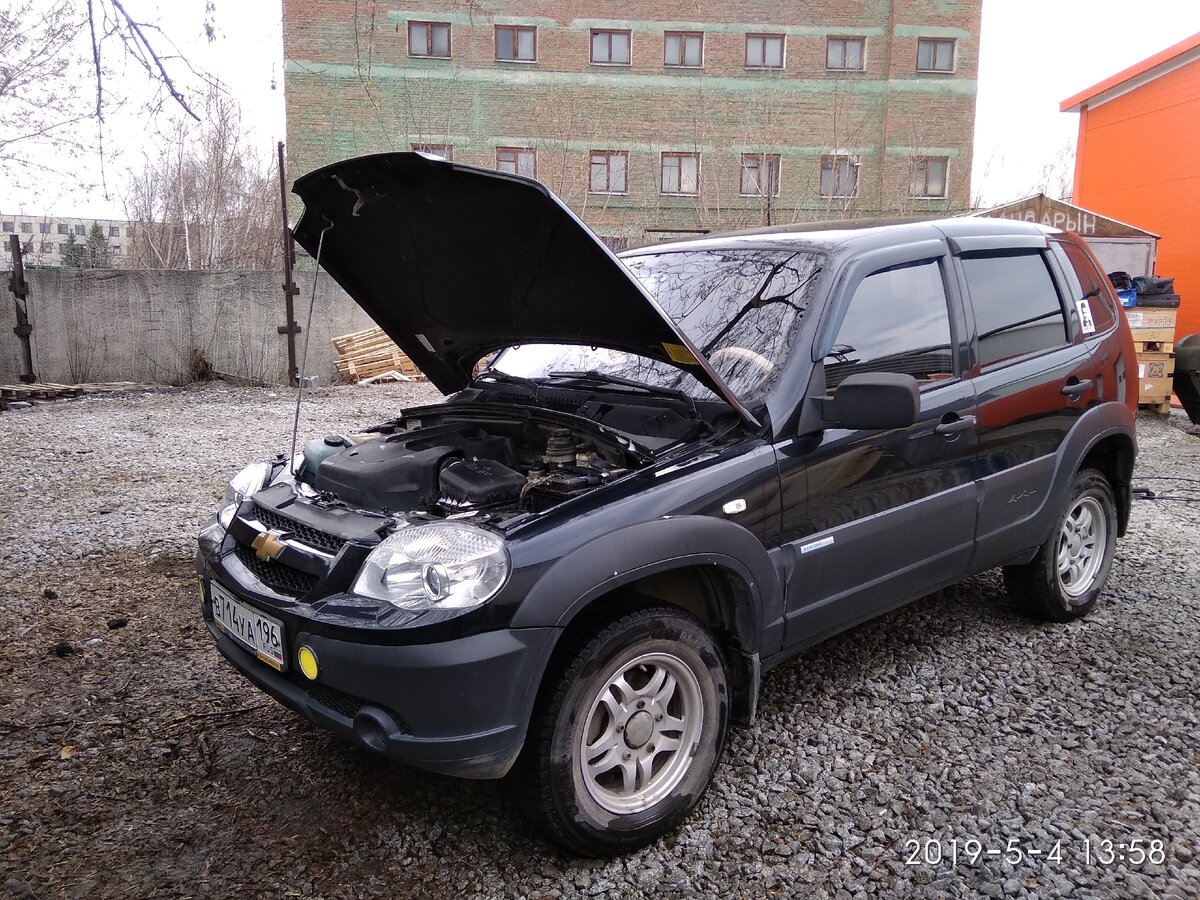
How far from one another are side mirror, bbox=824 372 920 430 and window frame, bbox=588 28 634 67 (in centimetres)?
2840

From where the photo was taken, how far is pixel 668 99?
2817 centimetres

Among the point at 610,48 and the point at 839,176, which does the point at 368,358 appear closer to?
the point at 610,48

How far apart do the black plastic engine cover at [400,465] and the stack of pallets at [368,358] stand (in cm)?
1221

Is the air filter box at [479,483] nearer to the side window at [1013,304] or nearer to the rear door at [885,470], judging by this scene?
the rear door at [885,470]

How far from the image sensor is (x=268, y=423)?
10609 millimetres

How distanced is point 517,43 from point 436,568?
29.2m

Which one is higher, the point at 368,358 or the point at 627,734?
the point at 627,734

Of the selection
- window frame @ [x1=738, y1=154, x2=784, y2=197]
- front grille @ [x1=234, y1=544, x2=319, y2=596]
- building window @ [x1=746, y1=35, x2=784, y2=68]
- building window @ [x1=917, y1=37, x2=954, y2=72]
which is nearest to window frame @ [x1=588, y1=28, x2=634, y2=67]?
building window @ [x1=746, y1=35, x2=784, y2=68]

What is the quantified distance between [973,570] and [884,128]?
95.7 feet

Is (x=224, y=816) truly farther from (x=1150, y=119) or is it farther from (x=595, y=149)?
(x=595, y=149)

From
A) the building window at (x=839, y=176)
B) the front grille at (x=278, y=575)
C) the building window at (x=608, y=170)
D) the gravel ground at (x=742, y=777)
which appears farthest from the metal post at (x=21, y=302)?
the building window at (x=839, y=176)

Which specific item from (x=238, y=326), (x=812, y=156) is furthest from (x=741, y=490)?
(x=812, y=156)

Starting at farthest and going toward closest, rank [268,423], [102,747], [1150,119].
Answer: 1. [1150,119]
2. [268,423]
3. [102,747]

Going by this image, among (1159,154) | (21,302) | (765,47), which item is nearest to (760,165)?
(765,47)
